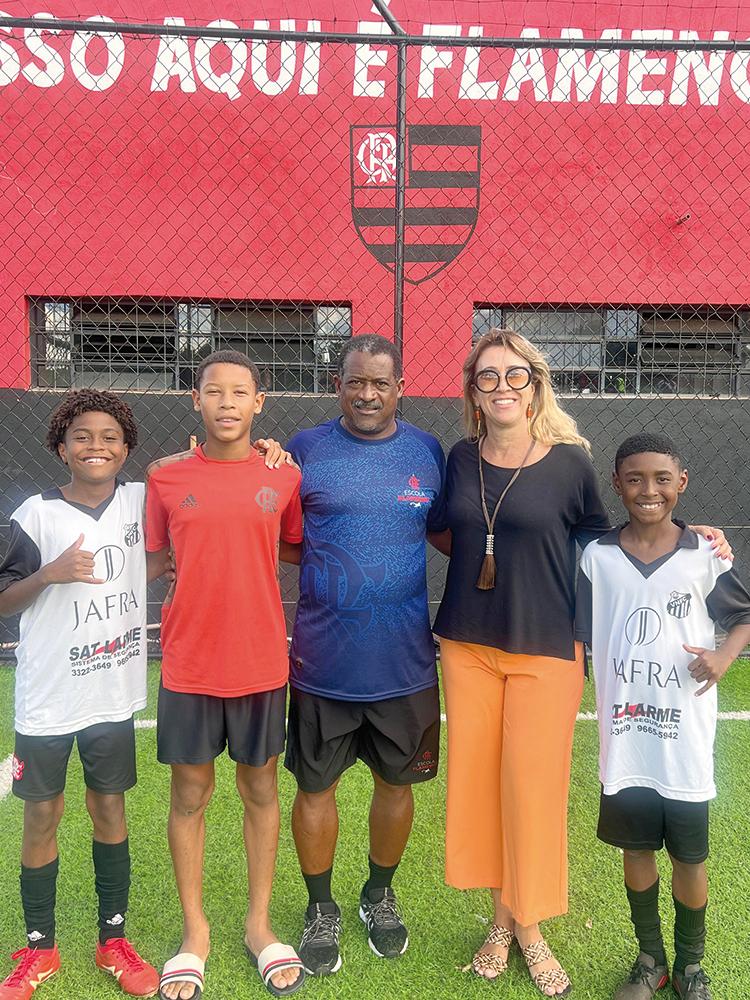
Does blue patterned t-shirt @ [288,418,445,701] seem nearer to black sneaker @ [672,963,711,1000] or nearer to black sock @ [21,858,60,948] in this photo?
black sock @ [21,858,60,948]

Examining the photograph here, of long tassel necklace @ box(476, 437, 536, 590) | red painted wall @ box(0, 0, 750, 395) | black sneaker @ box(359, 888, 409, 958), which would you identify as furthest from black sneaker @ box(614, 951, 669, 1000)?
red painted wall @ box(0, 0, 750, 395)

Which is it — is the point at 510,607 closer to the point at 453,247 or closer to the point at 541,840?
the point at 541,840

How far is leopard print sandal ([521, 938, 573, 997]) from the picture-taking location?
6.67 feet

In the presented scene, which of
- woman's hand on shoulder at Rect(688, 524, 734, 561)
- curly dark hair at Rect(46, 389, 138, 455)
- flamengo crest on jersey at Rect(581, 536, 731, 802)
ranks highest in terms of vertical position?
curly dark hair at Rect(46, 389, 138, 455)

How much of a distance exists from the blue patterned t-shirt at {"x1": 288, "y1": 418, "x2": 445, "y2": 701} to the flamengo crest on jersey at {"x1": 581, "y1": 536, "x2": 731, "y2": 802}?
1.86 feet

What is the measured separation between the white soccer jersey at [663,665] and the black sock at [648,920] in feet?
1.07

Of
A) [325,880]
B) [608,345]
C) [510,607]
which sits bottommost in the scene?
[325,880]

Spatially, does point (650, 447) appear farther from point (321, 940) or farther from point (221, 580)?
point (321, 940)

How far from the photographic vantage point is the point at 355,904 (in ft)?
7.98

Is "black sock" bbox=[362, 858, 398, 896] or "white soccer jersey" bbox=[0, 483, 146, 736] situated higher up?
"white soccer jersey" bbox=[0, 483, 146, 736]

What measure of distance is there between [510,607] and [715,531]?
1.99 feet

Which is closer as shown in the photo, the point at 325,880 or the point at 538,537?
the point at 538,537

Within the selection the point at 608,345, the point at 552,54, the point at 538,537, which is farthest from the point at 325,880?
the point at 552,54

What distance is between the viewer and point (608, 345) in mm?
6305
